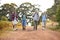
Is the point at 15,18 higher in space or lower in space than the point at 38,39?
higher

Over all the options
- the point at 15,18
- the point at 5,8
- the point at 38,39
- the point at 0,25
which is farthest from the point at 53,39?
the point at 5,8

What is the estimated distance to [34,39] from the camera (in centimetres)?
1162

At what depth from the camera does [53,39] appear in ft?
39.0

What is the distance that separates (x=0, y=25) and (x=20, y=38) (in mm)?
4954

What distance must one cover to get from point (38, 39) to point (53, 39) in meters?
0.81

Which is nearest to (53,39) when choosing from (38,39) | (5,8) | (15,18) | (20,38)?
(38,39)

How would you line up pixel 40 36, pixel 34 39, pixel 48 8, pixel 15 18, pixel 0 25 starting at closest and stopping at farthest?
1. pixel 34 39
2. pixel 40 36
3. pixel 15 18
4. pixel 0 25
5. pixel 48 8

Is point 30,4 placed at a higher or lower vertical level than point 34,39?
higher

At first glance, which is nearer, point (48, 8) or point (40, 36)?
point (40, 36)

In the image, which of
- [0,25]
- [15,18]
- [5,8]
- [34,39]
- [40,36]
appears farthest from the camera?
[5,8]

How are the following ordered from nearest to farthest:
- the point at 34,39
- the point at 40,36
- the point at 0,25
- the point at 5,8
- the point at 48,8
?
1. the point at 34,39
2. the point at 40,36
3. the point at 0,25
4. the point at 5,8
5. the point at 48,8

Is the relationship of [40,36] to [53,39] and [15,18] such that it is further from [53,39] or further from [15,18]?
[15,18]

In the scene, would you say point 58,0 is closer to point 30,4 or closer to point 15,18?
point 30,4

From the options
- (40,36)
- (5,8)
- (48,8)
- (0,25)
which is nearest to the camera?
(40,36)
